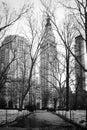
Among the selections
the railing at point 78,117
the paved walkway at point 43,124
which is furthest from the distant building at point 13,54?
the railing at point 78,117

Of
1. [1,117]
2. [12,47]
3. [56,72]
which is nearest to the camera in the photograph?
[1,117]

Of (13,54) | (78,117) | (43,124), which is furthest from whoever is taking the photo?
(13,54)

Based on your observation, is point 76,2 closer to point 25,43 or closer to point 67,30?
point 67,30

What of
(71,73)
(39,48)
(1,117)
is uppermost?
(39,48)

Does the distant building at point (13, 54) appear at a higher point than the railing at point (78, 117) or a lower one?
higher

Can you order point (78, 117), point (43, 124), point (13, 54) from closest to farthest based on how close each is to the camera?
point (43, 124)
point (78, 117)
point (13, 54)

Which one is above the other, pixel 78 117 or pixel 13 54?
pixel 13 54

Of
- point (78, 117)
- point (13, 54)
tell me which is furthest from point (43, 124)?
point (13, 54)

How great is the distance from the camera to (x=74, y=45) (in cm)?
2864

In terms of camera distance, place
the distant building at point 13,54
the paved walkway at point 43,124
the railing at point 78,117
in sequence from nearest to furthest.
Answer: the paved walkway at point 43,124 → the railing at point 78,117 → the distant building at point 13,54

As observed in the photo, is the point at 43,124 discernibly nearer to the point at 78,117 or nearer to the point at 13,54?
the point at 78,117

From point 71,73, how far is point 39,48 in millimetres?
10518

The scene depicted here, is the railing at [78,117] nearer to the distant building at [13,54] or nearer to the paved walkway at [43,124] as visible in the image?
the paved walkway at [43,124]

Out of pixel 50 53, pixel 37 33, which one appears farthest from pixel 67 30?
pixel 50 53
